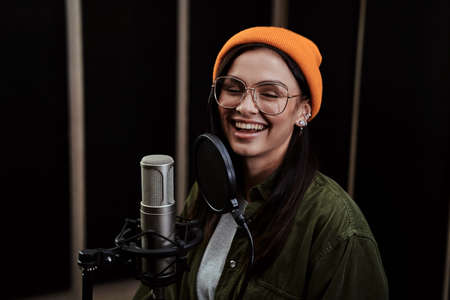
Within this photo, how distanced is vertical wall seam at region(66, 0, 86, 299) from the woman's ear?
127 centimetres

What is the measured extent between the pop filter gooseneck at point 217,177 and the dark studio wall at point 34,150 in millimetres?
1347

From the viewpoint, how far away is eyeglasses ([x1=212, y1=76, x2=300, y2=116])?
1015 millimetres

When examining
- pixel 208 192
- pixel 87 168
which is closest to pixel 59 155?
pixel 87 168

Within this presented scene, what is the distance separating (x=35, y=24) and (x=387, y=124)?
158 centimetres

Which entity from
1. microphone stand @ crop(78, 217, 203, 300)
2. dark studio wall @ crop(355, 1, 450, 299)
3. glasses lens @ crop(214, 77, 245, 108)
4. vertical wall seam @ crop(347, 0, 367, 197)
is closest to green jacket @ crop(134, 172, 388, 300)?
glasses lens @ crop(214, 77, 245, 108)

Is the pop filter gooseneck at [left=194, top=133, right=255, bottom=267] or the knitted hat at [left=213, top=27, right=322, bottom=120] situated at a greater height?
the knitted hat at [left=213, top=27, right=322, bottom=120]

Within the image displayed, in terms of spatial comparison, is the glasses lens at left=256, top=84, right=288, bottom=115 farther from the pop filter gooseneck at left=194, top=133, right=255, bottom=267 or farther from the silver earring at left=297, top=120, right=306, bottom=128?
the pop filter gooseneck at left=194, top=133, right=255, bottom=267

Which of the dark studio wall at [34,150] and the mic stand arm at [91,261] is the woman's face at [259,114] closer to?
the mic stand arm at [91,261]

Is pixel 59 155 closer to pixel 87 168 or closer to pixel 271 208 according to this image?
pixel 87 168

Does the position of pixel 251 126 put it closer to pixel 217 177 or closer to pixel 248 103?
pixel 248 103

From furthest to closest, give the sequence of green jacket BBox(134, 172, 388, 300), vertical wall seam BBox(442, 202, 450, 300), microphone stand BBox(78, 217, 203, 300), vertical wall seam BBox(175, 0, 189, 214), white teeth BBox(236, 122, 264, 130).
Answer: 1. vertical wall seam BBox(175, 0, 189, 214)
2. vertical wall seam BBox(442, 202, 450, 300)
3. white teeth BBox(236, 122, 264, 130)
4. green jacket BBox(134, 172, 388, 300)
5. microphone stand BBox(78, 217, 203, 300)

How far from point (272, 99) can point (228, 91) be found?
12 centimetres

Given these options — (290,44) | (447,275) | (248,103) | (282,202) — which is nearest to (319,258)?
(282,202)

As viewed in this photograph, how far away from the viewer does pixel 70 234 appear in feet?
6.93
